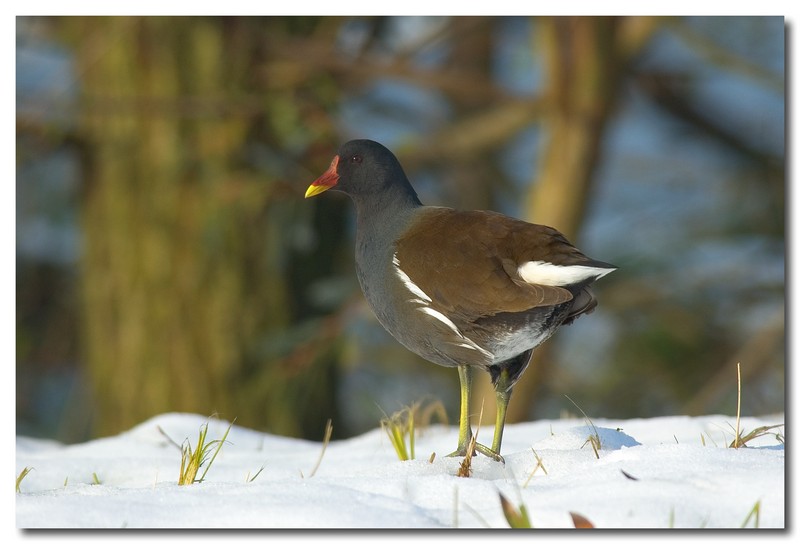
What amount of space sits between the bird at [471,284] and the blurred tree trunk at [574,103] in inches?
96.7

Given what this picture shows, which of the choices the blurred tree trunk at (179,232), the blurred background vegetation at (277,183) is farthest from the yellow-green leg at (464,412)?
the blurred tree trunk at (179,232)

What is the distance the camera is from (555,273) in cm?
236

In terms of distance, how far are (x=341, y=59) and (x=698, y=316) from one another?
9.89 feet

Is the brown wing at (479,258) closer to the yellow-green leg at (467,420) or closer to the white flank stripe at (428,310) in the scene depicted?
the white flank stripe at (428,310)

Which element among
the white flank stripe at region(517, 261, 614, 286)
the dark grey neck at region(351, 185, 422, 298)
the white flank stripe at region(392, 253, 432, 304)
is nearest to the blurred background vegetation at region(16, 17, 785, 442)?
the dark grey neck at region(351, 185, 422, 298)

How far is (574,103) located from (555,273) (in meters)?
2.91

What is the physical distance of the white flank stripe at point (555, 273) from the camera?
7.58 feet

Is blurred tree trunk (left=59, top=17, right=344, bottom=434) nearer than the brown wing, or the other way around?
the brown wing

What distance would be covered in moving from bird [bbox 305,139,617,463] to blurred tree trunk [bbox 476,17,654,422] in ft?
8.06

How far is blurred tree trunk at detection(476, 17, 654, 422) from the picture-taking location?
5090 mm

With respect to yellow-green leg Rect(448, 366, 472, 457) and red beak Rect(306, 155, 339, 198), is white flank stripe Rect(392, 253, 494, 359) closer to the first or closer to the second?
yellow-green leg Rect(448, 366, 472, 457)

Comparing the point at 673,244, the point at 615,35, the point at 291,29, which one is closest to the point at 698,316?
the point at 673,244

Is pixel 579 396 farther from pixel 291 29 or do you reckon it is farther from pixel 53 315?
pixel 53 315

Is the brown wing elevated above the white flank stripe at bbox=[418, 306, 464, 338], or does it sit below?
above
